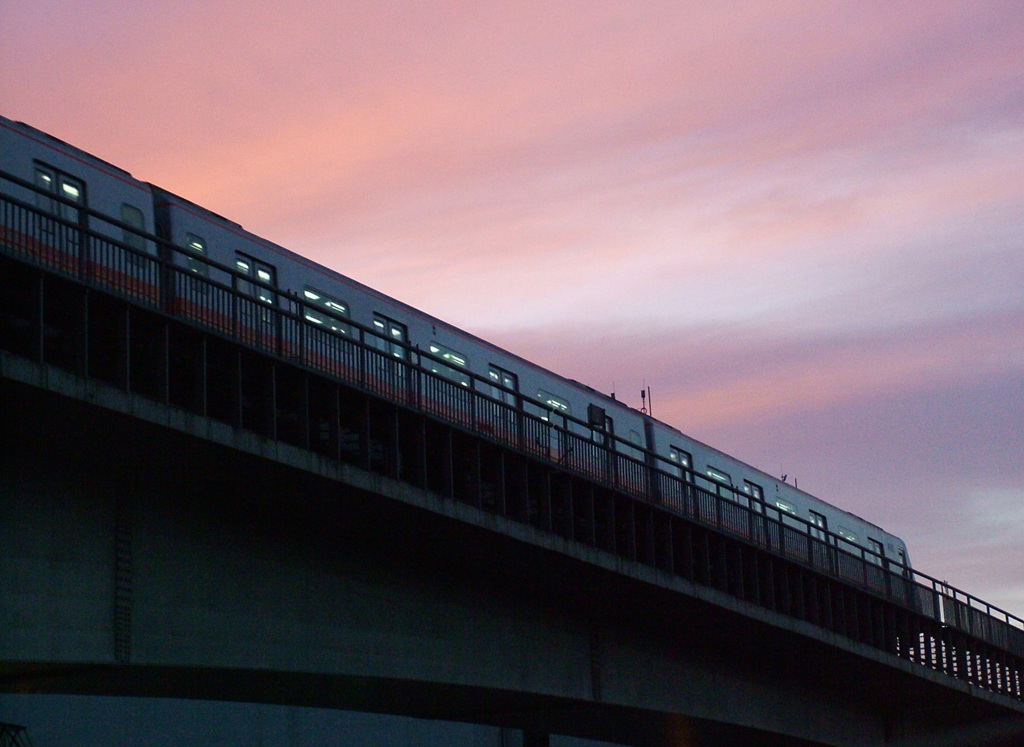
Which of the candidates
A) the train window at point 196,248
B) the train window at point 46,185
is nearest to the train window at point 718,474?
the train window at point 196,248

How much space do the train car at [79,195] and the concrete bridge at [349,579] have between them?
335 cm

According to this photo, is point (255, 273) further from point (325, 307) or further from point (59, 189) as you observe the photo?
point (59, 189)

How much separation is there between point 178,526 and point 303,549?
9.98ft

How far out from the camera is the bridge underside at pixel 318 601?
2034 cm

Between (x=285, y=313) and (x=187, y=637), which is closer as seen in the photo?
(x=187, y=637)

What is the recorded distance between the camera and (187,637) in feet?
72.4

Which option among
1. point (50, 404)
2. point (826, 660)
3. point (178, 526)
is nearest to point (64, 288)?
point (50, 404)

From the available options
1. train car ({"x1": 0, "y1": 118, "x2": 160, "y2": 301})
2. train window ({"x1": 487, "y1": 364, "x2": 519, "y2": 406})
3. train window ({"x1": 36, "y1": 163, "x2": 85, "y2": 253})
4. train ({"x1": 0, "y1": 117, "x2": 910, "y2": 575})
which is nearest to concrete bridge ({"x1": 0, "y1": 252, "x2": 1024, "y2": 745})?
train ({"x1": 0, "y1": 117, "x2": 910, "y2": 575})

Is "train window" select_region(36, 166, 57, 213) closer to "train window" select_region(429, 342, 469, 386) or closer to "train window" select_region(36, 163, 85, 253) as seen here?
"train window" select_region(36, 163, 85, 253)

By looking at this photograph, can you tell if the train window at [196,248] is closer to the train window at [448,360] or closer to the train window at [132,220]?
the train window at [132,220]

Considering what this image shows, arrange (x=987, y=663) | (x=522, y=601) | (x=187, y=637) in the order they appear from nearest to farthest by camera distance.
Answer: (x=187, y=637)
(x=522, y=601)
(x=987, y=663)

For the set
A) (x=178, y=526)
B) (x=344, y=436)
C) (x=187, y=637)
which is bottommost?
(x=187, y=637)

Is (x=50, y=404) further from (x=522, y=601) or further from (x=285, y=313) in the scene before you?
(x=522, y=601)

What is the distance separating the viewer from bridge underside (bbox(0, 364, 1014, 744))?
20344mm
